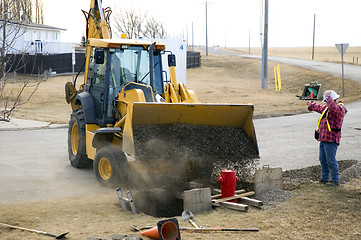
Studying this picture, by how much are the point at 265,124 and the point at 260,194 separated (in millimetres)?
10602

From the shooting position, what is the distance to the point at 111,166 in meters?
9.57

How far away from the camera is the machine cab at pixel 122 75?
34.8 ft

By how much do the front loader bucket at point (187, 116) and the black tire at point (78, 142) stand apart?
2218mm

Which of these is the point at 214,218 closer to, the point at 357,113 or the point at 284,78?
the point at 357,113

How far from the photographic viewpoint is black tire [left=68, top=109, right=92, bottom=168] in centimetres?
1126

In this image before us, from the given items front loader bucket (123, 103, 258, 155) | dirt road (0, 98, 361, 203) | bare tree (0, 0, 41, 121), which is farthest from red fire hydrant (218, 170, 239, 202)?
bare tree (0, 0, 41, 121)

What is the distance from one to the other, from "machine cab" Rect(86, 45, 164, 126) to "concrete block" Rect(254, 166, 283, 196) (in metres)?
2.81

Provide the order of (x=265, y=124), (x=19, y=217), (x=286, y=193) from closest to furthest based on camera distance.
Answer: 1. (x=19, y=217)
2. (x=286, y=193)
3. (x=265, y=124)

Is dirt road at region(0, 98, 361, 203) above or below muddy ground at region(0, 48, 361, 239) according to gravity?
below

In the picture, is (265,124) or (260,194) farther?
(265,124)

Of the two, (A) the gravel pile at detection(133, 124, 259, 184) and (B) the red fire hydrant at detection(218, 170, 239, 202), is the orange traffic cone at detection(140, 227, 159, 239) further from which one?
(A) the gravel pile at detection(133, 124, 259, 184)

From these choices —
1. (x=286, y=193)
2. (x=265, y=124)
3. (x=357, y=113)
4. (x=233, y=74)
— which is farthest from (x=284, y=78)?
(x=286, y=193)

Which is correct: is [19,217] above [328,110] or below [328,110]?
below

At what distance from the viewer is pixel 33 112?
24.0 metres
